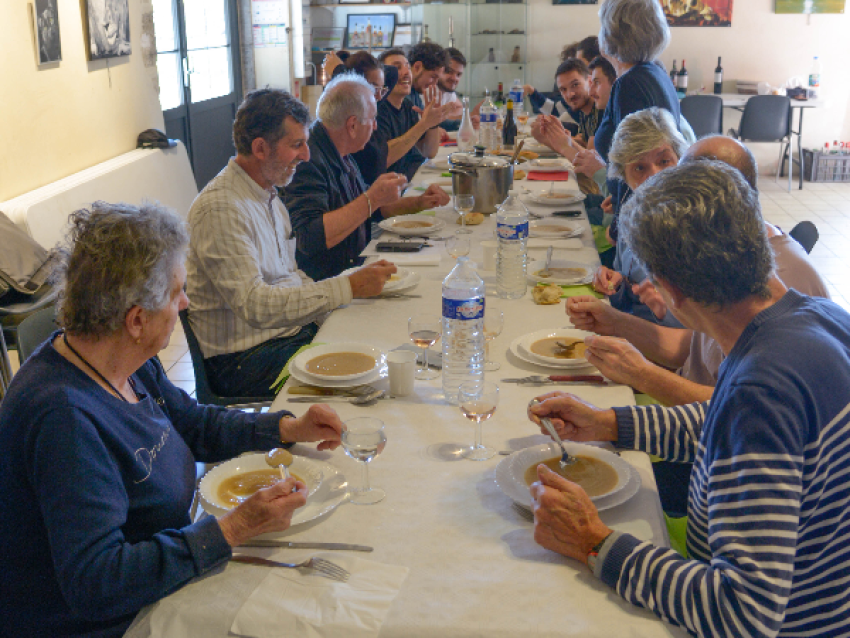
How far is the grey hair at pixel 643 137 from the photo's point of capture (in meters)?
2.51

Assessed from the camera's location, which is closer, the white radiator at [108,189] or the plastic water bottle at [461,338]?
the plastic water bottle at [461,338]

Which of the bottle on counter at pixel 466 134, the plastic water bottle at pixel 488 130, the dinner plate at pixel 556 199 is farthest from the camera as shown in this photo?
→ the bottle on counter at pixel 466 134

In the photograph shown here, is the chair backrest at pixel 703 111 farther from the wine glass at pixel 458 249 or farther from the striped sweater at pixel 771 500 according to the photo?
the striped sweater at pixel 771 500

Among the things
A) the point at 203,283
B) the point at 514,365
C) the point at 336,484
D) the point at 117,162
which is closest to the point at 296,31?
the point at 117,162

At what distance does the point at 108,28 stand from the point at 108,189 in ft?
3.74

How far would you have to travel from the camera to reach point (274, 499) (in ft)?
4.12

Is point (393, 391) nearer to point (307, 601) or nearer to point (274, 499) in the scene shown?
point (274, 499)

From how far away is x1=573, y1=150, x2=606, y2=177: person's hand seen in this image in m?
4.09

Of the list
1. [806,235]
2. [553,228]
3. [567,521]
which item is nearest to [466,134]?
[553,228]

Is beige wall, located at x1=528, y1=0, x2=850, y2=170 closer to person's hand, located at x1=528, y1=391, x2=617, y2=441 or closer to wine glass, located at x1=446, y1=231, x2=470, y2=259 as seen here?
wine glass, located at x1=446, y1=231, x2=470, y2=259

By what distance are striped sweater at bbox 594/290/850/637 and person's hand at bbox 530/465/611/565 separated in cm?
4

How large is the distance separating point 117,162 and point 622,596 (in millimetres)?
4763

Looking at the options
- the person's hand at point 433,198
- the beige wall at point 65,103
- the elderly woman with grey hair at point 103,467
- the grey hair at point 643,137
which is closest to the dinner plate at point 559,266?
the grey hair at point 643,137

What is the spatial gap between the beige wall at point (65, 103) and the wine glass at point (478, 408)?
3.44 meters
